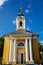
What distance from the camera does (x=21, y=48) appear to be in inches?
1281

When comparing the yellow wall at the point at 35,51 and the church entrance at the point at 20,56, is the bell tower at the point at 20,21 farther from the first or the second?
the church entrance at the point at 20,56

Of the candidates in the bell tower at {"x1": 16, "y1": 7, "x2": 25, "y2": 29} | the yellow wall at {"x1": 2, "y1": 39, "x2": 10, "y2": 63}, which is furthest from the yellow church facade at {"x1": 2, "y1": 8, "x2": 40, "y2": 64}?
the bell tower at {"x1": 16, "y1": 7, "x2": 25, "y2": 29}

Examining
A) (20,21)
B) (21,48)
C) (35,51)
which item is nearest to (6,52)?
(21,48)

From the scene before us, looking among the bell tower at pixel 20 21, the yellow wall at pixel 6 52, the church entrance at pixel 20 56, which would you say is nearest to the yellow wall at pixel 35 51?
the church entrance at pixel 20 56

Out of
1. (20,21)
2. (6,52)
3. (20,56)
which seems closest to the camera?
(6,52)

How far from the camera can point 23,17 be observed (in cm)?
3575

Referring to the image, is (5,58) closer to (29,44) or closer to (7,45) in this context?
(7,45)

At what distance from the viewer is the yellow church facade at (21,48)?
102 feet

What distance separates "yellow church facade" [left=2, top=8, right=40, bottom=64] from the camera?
31.0 metres

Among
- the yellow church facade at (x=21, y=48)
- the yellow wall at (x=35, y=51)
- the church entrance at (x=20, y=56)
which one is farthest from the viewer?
the church entrance at (x=20, y=56)

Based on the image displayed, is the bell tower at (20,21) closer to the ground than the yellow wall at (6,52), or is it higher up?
higher up

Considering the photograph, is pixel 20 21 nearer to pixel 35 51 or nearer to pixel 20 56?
pixel 35 51

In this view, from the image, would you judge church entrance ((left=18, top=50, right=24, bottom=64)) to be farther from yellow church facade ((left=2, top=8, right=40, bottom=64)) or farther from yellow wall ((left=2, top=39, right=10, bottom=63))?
yellow wall ((left=2, top=39, right=10, bottom=63))

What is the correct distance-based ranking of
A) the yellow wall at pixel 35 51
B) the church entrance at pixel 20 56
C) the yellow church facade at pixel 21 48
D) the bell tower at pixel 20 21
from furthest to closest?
1. the bell tower at pixel 20 21
2. the church entrance at pixel 20 56
3. the yellow wall at pixel 35 51
4. the yellow church facade at pixel 21 48
